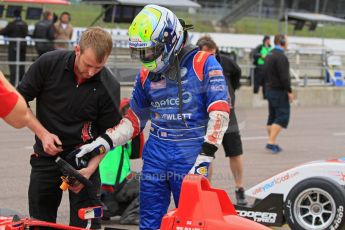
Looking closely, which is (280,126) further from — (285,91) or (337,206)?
(337,206)

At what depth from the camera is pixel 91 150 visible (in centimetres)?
461

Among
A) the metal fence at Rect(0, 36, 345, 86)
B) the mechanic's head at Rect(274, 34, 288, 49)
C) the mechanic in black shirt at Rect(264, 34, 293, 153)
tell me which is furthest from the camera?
the metal fence at Rect(0, 36, 345, 86)

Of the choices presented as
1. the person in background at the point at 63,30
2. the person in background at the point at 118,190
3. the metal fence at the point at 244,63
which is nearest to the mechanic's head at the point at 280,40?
the metal fence at the point at 244,63

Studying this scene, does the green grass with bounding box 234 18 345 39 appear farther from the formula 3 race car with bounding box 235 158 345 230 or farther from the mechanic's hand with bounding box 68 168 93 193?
the mechanic's hand with bounding box 68 168 93 193

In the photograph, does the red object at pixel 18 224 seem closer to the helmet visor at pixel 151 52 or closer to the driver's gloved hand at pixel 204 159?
the driver's gloved hand at pixel 204 159


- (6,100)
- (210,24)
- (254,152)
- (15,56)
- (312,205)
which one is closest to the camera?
(6,100)

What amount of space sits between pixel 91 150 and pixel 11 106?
5.39 feet

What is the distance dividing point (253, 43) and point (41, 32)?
10.9m

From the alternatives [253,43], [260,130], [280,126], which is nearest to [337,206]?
[280,126]

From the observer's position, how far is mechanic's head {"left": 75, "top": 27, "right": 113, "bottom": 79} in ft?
14.5

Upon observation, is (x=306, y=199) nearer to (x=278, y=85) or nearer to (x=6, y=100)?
(x=6, y=100)

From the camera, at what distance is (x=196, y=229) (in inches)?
152

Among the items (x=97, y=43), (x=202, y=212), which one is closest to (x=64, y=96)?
(x=97, y=43)

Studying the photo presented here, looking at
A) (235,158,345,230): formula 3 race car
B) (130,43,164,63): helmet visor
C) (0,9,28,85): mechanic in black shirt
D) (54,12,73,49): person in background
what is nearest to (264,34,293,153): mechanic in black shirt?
(235,158,345,230): formula 3 race car
